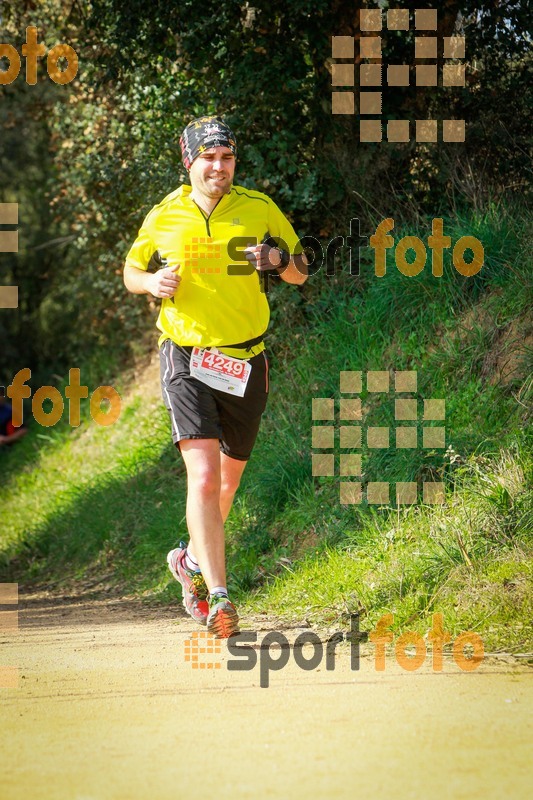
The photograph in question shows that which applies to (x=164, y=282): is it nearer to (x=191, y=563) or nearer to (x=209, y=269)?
(x=209, y=269)

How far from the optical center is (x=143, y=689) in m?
4.63

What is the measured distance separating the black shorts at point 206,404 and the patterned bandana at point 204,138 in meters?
1.00

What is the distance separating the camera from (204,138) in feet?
19.4

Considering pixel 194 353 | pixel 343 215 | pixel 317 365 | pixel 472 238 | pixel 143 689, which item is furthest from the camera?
pixel 343 215

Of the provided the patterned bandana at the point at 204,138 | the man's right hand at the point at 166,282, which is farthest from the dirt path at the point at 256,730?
the patterned bandana at the point at 204,138

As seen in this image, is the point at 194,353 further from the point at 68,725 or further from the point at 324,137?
the point at 324,137

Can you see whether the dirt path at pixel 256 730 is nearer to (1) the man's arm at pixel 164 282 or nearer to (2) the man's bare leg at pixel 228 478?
(2) the man's bare leg at pixel 228 478

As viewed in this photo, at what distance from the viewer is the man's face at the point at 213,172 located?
19.2ft

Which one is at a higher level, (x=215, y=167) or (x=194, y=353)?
(x=215, y=167)

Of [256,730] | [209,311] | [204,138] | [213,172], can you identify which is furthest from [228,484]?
[256,730]

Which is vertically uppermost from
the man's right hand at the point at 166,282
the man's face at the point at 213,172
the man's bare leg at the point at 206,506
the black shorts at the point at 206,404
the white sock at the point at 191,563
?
the man's face at the point at 213,172

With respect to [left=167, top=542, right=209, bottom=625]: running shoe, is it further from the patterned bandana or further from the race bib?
the patterned bandana

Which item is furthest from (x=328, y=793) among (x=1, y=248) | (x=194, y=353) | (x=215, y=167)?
(x=1, y=248)

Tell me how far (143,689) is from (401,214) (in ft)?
16.4
